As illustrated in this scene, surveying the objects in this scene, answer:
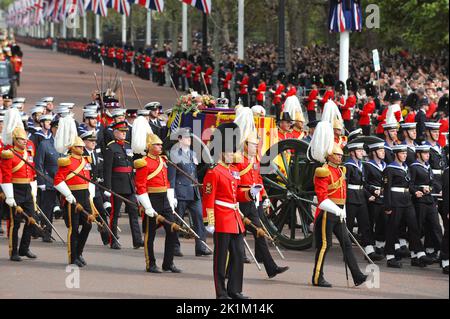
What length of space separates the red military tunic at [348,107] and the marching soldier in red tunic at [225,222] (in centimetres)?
1405

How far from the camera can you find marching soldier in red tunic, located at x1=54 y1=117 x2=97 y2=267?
Result: 12945 millimetres

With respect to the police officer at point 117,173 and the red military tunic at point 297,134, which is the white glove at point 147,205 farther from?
the red military tunic at point 297,134

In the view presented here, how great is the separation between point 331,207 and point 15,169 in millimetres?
3682

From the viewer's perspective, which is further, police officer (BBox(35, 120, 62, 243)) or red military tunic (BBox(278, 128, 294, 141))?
red military tunic (BBox(278, 128, 294, 141))

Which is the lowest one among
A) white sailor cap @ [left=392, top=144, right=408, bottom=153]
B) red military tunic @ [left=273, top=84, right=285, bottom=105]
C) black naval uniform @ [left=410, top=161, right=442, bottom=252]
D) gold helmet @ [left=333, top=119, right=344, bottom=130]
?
red military tunic @ [left=273, top=84, right=285, bottom=105]

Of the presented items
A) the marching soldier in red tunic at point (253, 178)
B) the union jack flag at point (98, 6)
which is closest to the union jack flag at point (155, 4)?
the union jack flag at point (98, 6)

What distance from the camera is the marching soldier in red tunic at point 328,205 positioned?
11.8m

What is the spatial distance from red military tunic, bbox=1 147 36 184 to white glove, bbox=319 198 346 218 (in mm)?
3492

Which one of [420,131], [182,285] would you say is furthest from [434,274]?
[420,131]

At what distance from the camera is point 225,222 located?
11062mm

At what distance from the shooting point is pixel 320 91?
1153 inches

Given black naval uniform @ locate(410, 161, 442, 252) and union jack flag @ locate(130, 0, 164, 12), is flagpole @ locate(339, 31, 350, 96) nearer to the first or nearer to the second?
black naval uniform @ locate(410, 161, 442, 252)

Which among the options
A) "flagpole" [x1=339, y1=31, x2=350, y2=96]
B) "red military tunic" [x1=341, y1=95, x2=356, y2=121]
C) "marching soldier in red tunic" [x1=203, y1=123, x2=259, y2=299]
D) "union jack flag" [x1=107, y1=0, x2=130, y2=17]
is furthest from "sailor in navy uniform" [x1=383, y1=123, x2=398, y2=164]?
"union jack flag" [x1=107, y1=0, x2=130, y2=17]

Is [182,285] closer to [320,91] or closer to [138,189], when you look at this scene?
[138,189]
